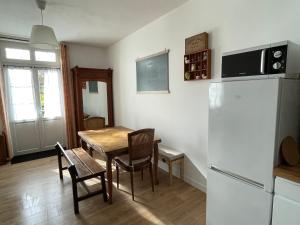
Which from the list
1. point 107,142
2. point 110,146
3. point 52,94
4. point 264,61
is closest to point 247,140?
point 264,61

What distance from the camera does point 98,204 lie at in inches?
88.0

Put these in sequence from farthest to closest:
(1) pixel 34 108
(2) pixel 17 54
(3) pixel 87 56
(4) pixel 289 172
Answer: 1. (3) pixel 87 56
2. (1) pixel 34 108
3. (2) pixel 17 54
4. (4) pixel 289 172

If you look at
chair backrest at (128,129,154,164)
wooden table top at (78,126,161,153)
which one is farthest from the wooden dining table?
chair backrest at (128,129,154,164)

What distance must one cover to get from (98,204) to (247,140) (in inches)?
74.9

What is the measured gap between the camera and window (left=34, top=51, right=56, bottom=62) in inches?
A: 158

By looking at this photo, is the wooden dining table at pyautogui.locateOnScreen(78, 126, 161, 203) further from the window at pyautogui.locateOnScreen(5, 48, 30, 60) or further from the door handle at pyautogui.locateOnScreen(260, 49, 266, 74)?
the window at pyautogui.locateOnScreen(5, 48, 30, 60)

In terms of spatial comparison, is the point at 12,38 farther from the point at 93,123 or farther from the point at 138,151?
the point at 138,151

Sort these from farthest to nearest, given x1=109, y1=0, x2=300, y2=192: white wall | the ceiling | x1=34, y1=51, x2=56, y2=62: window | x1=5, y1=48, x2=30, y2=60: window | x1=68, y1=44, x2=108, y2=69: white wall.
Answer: x1=68, y1=44, x2=108, y2=69: white wall, x1=34, y1=51, x2=56, y2=62: window, x1=5, y1=48, x2=30, y2=60: window, the ceiling, x1=109, y1=0, x2=300, y2=192: white wall

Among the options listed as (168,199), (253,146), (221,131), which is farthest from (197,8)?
(168,199)

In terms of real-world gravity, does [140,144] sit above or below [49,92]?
below

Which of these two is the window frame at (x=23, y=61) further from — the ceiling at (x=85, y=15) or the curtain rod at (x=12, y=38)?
the ceiling at (x=85, y=15)

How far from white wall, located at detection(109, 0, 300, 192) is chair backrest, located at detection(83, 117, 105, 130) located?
649 millimetres

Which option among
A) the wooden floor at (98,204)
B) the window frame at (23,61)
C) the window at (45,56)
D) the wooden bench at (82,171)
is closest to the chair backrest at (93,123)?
the wooden bench at (82,171)

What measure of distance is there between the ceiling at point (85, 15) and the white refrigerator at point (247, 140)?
1.77 metres
